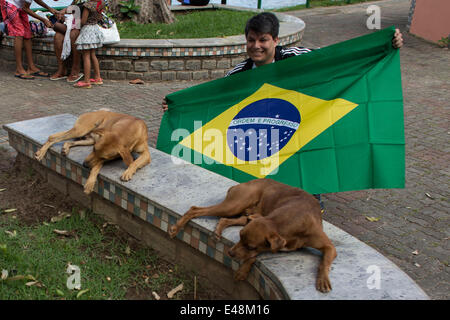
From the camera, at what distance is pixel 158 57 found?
960 centimetres

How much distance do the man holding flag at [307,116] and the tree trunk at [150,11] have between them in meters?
7.62

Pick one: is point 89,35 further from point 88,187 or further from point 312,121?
point 312,121

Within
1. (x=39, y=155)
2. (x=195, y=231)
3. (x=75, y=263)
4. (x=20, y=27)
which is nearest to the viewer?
(x=195, y=231)

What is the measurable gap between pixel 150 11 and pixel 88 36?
337cm

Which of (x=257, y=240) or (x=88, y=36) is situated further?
(x=88, y=36)

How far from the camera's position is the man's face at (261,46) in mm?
4551

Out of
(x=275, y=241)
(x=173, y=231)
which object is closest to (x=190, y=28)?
(x=173, y=231)

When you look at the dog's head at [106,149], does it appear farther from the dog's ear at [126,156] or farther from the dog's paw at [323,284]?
the dog's paw at [323,284]

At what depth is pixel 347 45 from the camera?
14.9 ft

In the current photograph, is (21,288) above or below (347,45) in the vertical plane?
below

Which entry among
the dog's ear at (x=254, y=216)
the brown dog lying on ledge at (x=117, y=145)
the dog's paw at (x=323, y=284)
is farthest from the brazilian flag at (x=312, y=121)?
the dog's paw at (x=323, y=284)
